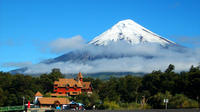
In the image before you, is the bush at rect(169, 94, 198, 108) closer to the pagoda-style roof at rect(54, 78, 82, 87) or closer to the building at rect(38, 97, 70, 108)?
the building at rect(38, 97, 70, 108)

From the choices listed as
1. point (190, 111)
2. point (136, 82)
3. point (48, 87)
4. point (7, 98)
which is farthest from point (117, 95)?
point (190, 111)

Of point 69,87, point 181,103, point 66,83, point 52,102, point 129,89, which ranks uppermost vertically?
point 66,83

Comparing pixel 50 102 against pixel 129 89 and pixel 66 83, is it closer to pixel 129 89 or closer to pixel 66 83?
pixel 129 89

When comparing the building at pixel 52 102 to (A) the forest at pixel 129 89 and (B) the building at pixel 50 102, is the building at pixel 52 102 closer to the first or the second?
(B) the building at pixel 50 102

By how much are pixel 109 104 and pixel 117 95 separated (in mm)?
19245

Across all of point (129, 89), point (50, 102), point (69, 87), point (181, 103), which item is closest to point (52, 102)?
point (50, 102)

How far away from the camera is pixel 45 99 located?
86562 millimetres

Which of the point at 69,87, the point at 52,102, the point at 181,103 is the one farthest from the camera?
the point at 69,87

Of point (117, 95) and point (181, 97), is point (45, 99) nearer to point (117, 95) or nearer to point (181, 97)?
point (117, 95)

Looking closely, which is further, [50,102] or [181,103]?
[50,102]

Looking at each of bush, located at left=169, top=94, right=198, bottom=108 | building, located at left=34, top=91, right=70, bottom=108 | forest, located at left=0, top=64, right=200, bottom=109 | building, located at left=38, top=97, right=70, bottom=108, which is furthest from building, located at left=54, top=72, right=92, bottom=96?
bush, located at left=169, top=94, right=198, bottom=108

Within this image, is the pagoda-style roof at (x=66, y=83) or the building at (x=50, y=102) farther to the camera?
the pagoda-style roof at (x=66, y=83)

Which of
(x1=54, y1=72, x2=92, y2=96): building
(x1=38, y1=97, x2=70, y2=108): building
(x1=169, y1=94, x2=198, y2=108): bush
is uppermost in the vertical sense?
(x1=54, y1=72, x2=92, y2=96): building

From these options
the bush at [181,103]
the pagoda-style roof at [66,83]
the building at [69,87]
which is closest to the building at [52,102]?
the building at [69,87]
